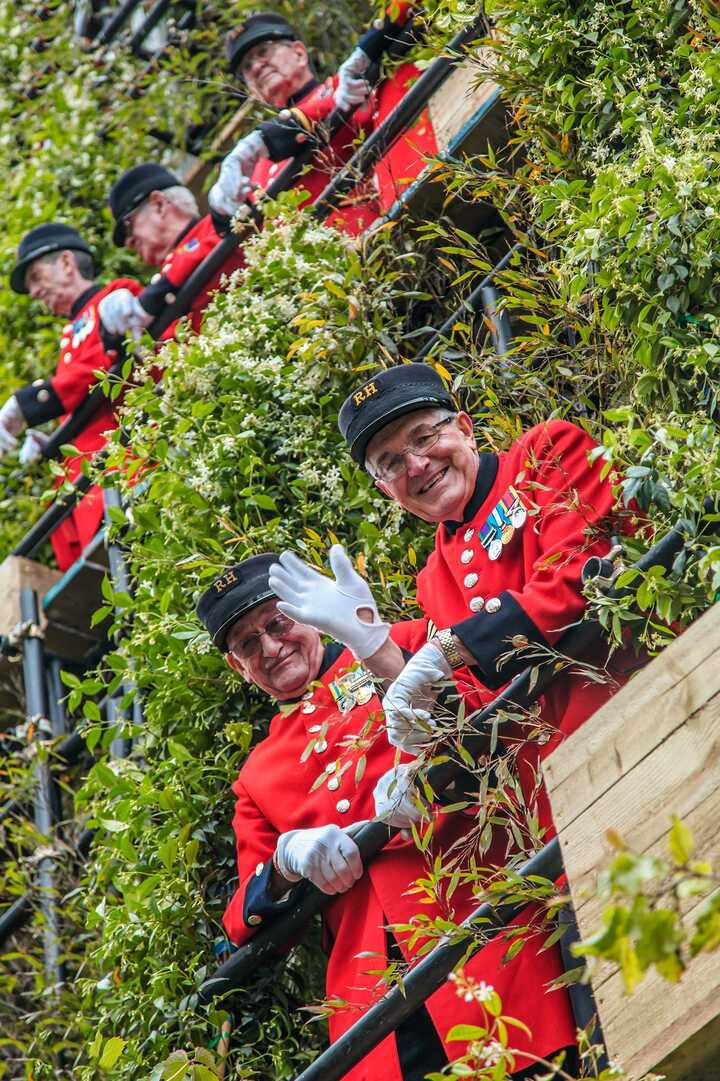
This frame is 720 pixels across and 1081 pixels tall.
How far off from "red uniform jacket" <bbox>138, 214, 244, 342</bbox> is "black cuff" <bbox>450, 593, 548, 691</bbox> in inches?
114

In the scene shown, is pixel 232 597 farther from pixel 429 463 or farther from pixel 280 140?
pixel 280 140

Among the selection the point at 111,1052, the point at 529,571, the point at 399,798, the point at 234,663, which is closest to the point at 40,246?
the point at 234,663

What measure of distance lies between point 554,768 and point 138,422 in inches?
121

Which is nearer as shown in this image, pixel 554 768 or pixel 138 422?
pixel 554 768

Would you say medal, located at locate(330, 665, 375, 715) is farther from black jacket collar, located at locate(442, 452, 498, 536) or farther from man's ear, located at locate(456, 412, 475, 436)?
Answer: man's ear, located at locate(456, 412, 475, 436)

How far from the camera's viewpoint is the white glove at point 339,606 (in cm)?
→ 367

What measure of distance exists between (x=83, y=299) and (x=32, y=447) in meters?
0.86

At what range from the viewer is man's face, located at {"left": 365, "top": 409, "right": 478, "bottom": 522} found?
12.9ft

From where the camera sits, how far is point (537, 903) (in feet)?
10.5

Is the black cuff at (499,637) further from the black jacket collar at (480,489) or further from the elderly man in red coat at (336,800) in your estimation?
the black jacket collar at (480,489)

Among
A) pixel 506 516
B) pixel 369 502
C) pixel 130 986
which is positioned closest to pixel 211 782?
pixel 130 986

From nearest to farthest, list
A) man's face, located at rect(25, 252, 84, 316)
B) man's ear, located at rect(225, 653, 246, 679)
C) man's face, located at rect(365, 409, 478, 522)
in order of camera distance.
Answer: man's face, located at rect(365, 409, 478, 522), man's ear, located at rect(225, 653, 246, 679), man's face, located at rect(25, 252, 84, 316)

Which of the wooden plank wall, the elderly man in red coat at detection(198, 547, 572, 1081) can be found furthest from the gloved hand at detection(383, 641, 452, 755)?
the wooden plank wall

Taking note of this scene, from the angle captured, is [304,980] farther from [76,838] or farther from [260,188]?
[260,188]
